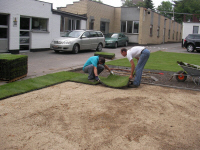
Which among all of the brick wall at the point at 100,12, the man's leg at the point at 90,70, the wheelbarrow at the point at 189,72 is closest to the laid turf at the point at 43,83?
the man's leg at the point at 90,70

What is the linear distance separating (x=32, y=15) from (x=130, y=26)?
18.3m

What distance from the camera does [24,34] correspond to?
1869 cm

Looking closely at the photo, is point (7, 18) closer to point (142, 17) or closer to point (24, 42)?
point (24, 42)

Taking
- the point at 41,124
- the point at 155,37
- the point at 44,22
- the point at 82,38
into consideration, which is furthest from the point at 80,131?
the point at 155,37

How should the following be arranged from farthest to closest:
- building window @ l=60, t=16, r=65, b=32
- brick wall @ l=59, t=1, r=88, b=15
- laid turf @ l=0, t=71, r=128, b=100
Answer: brick wall @ l=59, t=1, r=88, b=15 → building window @ l=60, t=16, r=65, b=32 → laid turf @ l=0, t=71, r=128, b=100

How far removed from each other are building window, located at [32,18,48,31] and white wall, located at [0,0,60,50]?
14.4 inches

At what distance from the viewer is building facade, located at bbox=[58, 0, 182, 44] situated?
92.6 ft

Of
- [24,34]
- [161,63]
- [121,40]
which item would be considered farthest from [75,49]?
[121,40]

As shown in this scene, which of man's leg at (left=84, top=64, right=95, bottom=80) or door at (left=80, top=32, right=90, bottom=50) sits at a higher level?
door at (left=80, top=32, right=90, bottom=50)

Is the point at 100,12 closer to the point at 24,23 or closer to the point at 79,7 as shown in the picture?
the point at 79,7

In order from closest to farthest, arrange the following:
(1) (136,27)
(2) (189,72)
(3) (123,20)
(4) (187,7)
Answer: (2) (189,72), (1) (136,27), (3) (123,20), (4) (187,7)

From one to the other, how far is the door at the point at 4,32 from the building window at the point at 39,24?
2.87 meters

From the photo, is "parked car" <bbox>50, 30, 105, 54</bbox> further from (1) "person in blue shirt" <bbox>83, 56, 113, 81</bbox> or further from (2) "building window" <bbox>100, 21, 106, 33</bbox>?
(2) "building window" <bbox>100, 21, 106, 33</bbox>

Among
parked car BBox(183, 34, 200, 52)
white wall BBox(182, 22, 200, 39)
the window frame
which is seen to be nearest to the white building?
parked car BBox(183, 34, 200, 52)
